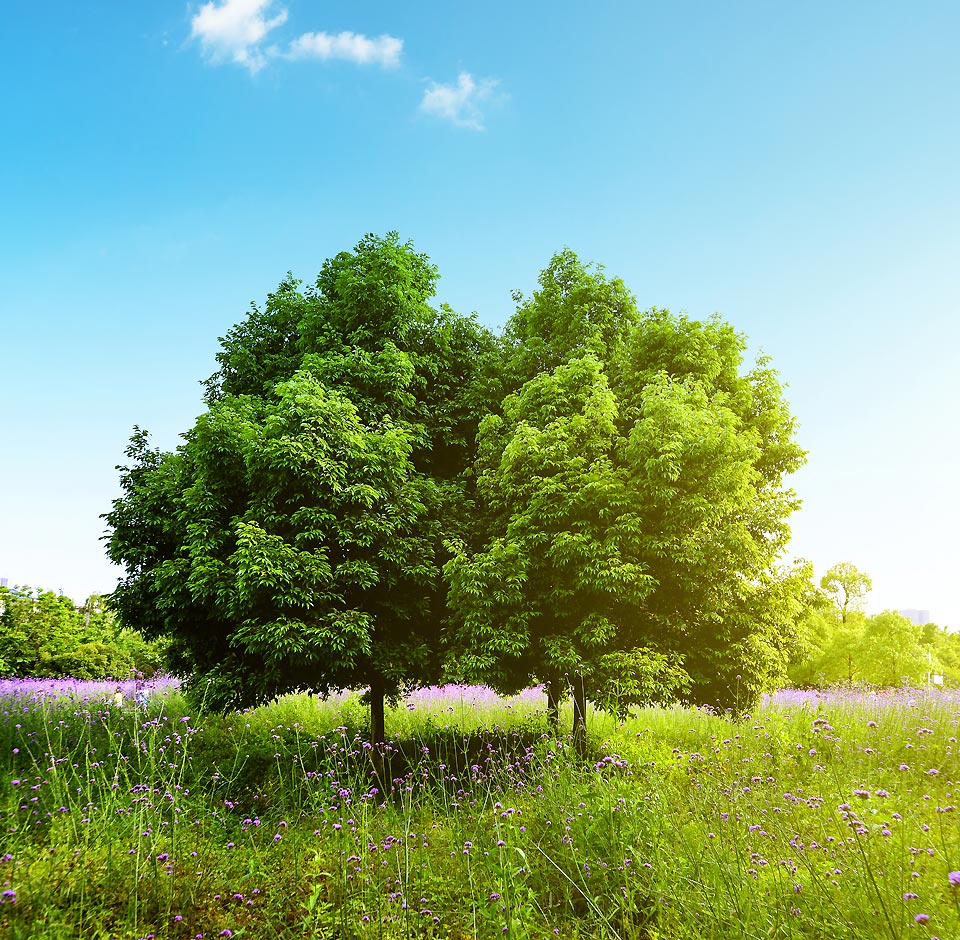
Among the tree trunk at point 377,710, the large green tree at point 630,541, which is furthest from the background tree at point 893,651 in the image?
the tree trunk at point 377,710

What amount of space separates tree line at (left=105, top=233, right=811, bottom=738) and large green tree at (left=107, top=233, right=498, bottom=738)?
0.17 feet

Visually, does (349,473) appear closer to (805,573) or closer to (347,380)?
(347,380)

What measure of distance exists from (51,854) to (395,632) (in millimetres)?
5823

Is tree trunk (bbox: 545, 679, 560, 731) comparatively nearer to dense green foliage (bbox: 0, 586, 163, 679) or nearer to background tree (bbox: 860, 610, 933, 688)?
dense green foliage (bbox: 0, 586, 163, 679)

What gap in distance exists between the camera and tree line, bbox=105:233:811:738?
880 cm

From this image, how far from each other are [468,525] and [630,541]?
304 centimetres

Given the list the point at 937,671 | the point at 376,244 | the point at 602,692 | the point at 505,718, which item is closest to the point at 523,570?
the point at 602,692

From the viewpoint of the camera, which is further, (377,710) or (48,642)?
(48,642)

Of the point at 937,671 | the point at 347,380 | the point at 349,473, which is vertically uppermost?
the point at 347,380

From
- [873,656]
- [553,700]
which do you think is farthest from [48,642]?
[873,656]

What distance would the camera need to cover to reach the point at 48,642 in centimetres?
1988

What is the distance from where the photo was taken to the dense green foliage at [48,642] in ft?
63.7

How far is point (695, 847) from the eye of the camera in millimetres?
5250

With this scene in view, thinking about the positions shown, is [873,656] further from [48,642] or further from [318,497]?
[48,642]
